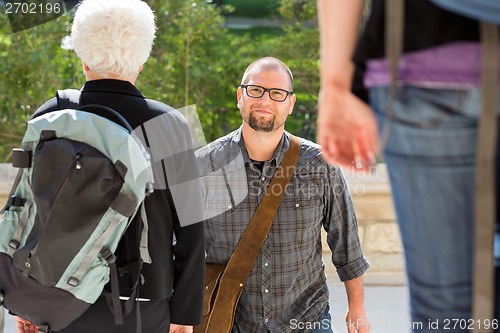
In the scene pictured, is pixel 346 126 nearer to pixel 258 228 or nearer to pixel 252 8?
pixel 258 228

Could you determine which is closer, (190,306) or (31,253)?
(31,253)

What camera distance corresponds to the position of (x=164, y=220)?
2.90 m

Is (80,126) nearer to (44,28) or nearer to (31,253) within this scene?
(31,253)

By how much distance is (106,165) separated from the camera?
2584 mm

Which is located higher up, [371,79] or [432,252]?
[371,79]

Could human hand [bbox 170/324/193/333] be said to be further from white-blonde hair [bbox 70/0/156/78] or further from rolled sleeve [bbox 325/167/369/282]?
rolled sleeve [bbox 325/167/369/282]

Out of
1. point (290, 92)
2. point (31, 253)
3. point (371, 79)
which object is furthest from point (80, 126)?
point (290, 92)

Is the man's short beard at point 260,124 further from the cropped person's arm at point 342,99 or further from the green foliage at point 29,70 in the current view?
the green foliage at point 29,70

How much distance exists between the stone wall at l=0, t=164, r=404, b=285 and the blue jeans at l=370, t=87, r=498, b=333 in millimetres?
4907

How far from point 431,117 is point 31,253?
1.56 metres

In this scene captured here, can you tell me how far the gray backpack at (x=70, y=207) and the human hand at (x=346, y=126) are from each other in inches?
44.7

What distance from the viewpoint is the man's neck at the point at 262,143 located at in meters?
4.10

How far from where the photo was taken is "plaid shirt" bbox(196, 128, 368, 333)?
13.1 feet

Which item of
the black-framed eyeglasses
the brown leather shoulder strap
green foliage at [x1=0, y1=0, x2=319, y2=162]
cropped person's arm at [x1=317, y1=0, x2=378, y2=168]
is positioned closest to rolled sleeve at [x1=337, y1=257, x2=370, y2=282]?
the brown leather shoulder strap
